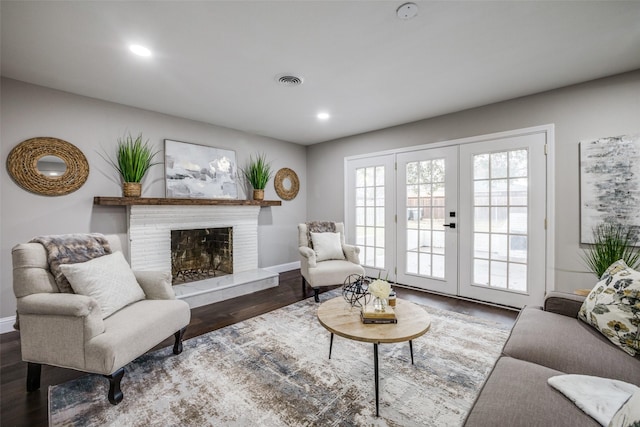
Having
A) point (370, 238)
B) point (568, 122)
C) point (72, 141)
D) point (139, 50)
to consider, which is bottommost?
point (370, 238)

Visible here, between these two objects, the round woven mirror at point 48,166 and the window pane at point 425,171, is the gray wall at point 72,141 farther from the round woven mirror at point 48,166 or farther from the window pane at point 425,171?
the window pane at point 425,171

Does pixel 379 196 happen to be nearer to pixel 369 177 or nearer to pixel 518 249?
pixel 369 177

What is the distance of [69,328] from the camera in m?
1.64

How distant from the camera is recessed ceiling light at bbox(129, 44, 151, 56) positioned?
2.13 metres

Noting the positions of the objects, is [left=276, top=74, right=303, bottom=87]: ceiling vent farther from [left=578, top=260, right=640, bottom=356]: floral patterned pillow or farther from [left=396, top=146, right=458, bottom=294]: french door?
[left=578, top=260, right=640, bottom=356]: floral patterned pillow

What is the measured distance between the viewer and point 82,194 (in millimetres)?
3035

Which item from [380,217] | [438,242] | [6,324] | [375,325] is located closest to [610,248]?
[438,242]

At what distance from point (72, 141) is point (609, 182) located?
5.39 m

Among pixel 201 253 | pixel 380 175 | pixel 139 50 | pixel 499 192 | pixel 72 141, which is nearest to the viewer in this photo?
pixel 139 50

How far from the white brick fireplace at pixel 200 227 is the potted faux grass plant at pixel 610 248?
357 cm

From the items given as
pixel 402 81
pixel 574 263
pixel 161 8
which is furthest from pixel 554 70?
pixel 161 8

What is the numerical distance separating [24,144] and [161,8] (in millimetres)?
2172

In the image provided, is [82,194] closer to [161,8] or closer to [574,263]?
[161,8]

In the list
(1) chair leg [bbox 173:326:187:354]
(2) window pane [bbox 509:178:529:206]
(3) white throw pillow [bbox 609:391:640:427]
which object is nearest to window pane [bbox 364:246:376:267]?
(2) window pane [bbox 509:178:529:206]
